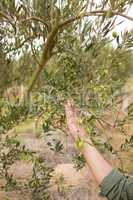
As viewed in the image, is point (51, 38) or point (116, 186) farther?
point (51, 38)

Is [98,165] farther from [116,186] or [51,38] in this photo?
[51,38]

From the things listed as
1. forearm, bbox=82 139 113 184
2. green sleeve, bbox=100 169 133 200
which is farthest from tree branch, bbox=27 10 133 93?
green sleeve, bbox=100 169 133 200

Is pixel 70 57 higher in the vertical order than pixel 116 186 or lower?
higher

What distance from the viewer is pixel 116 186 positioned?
3.09 m

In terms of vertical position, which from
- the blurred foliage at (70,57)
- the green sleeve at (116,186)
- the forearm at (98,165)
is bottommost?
the green sleeve at (116,186)

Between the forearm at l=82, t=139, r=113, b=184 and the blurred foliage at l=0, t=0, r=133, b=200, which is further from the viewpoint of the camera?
the blurred foliage at l=0, t=0, r=133, b=200

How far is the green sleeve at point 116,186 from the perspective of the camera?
3.04 meters

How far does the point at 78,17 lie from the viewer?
3.87 meters

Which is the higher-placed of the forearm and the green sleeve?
the forearm

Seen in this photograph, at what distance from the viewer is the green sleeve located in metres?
3.04

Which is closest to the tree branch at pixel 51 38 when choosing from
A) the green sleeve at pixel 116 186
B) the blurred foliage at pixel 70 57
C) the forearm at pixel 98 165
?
the blurred foliage at pixel 70 57

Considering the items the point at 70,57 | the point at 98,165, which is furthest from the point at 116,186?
the point at 70,57

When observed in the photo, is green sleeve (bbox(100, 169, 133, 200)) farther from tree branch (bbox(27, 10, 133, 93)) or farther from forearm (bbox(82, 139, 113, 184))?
tree branch (bbox(27, 10, 133, 93))

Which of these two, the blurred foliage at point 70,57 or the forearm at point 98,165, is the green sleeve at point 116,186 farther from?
the blurred foliage at point 70,57
